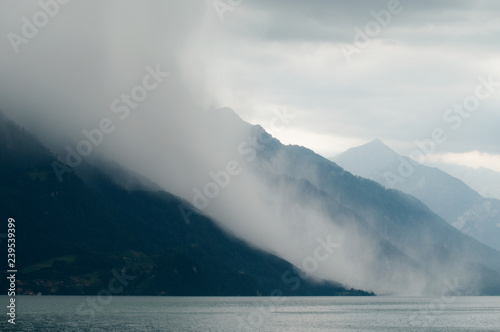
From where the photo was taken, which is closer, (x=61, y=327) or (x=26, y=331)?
(x=26, y=331)

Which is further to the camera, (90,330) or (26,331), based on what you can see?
(90,330)

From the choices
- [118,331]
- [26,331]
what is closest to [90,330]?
[118,331]

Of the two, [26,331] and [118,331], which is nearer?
[26,331]

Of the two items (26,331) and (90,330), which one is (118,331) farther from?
(26,331)

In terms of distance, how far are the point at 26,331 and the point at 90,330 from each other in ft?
69.4

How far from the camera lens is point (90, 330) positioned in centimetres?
19612

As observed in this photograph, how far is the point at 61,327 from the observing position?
655ft

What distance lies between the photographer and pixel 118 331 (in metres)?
197

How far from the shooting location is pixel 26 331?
590 ft

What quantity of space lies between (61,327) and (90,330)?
1000 cm

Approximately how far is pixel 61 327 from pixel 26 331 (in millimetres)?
20547
